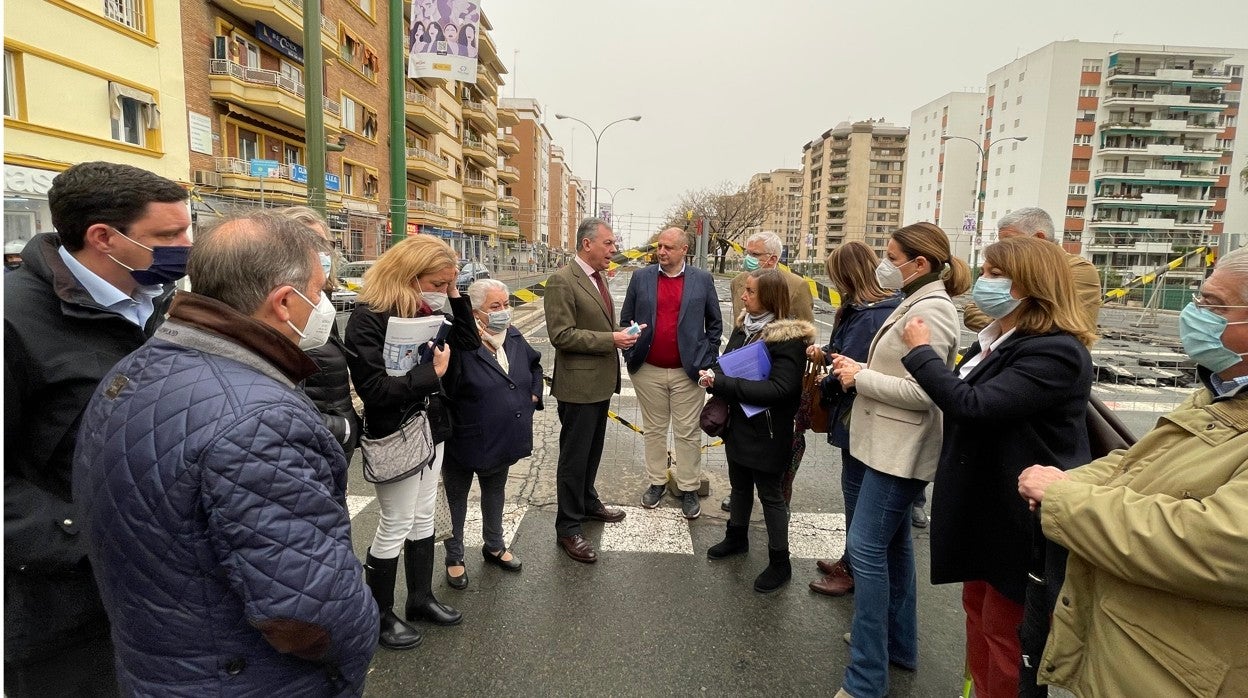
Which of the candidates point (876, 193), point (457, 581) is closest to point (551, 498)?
point (457, 581)

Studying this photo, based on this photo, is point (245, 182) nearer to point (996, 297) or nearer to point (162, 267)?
point (162, 267)

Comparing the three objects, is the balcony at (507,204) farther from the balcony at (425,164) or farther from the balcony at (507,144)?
the balcony at (425,164)

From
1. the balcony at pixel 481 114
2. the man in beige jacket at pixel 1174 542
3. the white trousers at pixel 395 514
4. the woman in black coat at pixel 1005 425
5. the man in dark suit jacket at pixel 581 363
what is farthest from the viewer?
the balcony at pixel 481 114

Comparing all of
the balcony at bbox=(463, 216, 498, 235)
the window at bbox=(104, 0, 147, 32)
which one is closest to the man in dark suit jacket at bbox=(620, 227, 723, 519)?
the window at bbox=(104, 0, 147, 32)

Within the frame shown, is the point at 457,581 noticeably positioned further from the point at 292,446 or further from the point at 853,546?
the point at 292,446

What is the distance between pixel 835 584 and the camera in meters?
3.86

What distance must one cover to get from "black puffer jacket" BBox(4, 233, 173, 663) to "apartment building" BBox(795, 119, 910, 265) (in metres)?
119

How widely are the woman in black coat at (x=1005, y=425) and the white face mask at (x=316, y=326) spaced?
86.7 inches

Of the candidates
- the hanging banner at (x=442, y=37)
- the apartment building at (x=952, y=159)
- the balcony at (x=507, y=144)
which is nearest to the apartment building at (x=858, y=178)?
the apartment building at (x=952, y=159)

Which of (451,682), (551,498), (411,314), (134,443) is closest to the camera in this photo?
(134,443)

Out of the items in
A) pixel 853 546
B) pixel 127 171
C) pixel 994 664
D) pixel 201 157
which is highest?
pixel 201 157

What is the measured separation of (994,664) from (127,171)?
3.59 m

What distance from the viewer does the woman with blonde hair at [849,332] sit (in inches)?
146

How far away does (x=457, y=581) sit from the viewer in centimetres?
380
